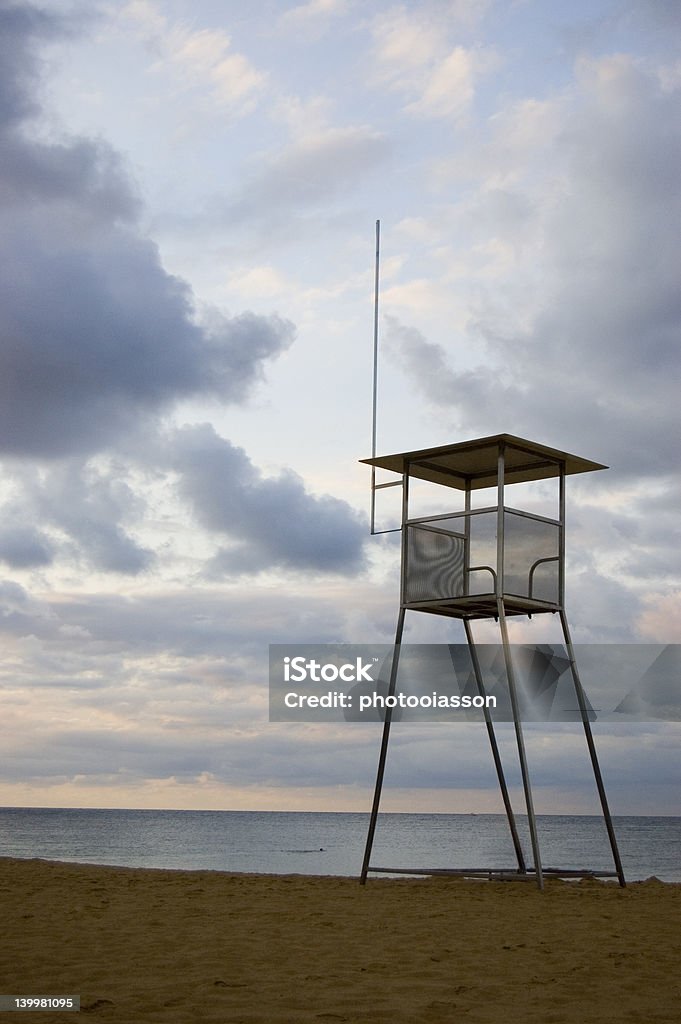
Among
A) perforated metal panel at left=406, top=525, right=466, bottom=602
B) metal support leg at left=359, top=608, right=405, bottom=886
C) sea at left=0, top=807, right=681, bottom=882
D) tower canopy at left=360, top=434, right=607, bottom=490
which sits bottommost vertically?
sea at left=0, top=807, right=681, bottom=882

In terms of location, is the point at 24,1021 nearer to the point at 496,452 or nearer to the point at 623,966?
the point at 623,966

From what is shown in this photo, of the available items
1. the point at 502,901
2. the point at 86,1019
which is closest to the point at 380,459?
the point at 502,901

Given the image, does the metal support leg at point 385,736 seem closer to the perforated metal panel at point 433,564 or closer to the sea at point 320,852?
the perforated metal panel at point 433,564

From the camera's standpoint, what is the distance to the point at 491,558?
1498cm

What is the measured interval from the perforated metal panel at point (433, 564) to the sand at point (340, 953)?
398cm

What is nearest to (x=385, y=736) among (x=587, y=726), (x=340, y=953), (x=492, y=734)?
(x=492, y=734)

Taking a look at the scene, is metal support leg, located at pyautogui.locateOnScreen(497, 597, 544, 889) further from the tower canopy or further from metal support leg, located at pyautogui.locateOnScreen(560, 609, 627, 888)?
the tower canopy

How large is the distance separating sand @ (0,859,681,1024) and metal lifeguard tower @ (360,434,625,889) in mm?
2006

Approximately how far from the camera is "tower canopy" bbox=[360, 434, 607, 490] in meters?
15.1

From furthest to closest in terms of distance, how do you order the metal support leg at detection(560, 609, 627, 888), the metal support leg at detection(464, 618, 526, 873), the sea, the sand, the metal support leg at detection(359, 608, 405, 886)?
the sea, the metal support leg at detection(464, 618, 526, 873), the metal support leg at detection(359, 608, 405, 886), the metal support leg at detection(560, 609, 627, 888), the sand

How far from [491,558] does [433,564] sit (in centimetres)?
90

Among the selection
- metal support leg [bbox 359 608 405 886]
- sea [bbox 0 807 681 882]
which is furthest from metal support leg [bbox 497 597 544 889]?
sea [bbox 0 807 681 882]

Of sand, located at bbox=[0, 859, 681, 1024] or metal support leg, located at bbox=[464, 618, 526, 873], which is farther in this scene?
metal support leg, located at bbox=[464, 618, 526, 873]

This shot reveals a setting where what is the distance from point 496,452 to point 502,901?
230 inches
